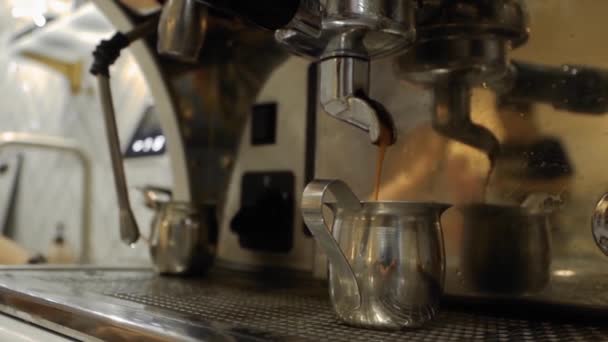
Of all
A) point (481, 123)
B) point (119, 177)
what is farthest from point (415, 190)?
point (119, 177)

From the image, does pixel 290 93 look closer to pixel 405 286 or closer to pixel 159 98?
pixel 159 98

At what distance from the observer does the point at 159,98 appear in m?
0.84

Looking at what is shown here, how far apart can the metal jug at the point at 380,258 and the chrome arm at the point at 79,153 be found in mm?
1014

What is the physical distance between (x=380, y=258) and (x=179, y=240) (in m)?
0.34

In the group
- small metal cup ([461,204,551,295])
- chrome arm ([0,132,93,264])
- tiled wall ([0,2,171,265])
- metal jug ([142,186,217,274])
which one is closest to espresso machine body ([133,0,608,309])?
small metal cup ([461,204,551,295])

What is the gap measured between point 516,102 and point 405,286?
207 mm

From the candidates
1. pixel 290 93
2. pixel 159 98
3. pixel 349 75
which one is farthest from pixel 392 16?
pixel 159 98

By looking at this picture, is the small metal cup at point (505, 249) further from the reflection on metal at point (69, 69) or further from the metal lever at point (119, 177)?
the reflection on metal at point (69, 69)

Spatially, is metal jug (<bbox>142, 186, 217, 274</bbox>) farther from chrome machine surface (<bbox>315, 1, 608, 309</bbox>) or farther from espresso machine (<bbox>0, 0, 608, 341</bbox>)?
chrome machine surface (<bbox>315, 1, 608, 309</bbox>)

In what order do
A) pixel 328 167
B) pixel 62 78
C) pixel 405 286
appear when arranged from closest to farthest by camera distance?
pixel 405 286, pixel 328 167, pixel 62 78

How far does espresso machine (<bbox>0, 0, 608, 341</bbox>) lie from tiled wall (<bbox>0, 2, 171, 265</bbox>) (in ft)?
1.38

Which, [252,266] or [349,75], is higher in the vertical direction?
[349,75]

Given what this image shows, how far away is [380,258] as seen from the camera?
0.36 m

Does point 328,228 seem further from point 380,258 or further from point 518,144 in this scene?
point 518,144
